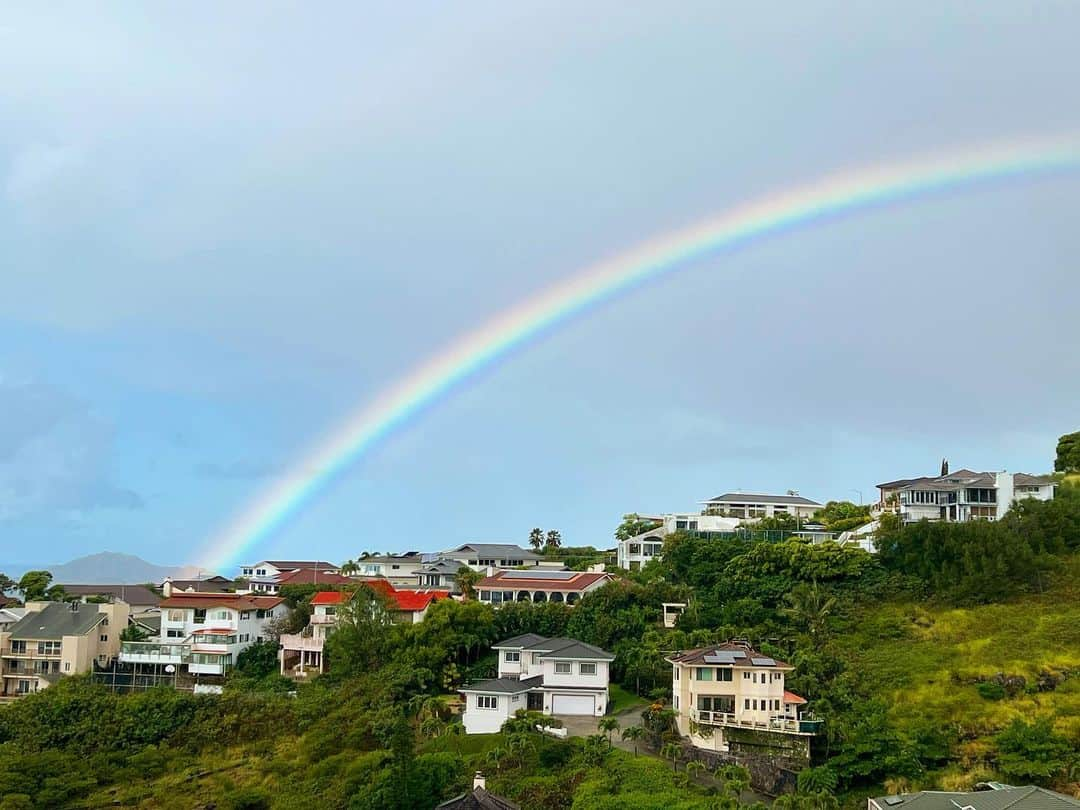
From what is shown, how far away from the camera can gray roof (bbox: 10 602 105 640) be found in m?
45.7

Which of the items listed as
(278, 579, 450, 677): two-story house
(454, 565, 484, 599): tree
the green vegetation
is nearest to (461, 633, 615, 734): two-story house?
the green vegetation

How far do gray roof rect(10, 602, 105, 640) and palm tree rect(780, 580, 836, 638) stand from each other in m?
31.9

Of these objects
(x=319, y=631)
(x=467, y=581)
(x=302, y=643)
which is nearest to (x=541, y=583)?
(x=467, y=581)

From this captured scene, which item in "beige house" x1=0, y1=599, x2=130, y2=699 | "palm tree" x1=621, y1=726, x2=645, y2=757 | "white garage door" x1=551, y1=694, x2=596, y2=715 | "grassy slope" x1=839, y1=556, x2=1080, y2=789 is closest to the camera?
"grassy slope" x1=839, y1=556, x2=1080, y2=789

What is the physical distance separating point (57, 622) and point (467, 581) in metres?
19.9

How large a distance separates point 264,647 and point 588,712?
1749 cm

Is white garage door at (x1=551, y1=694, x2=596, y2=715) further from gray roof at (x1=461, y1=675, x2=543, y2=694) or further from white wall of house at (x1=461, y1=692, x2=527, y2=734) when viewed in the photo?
white wall of house at (x1=461, y1=692, x2=527, y2=734)

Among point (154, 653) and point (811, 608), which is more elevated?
point (811, 608)

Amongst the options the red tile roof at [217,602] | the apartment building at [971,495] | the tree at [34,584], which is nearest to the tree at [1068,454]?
the apartment building at [971,495]

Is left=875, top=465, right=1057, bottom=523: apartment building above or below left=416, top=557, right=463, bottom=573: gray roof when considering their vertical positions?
above

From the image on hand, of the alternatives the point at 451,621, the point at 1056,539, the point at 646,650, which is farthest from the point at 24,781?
the point at 1056,539

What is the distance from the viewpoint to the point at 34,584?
198 feet

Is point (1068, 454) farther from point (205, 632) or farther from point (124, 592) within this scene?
point (124, 592)

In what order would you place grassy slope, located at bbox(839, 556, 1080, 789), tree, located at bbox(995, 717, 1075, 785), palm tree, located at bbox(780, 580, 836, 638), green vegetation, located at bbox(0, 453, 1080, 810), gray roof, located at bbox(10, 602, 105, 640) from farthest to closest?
gray roof, located at bbox(10, 602, 105, 640), palm tree, located at bbox(780, 580, 836, 638), grassy slope, located at bbox(839, 556, 1080, 789), green vegetation, located at bbox(0, 453, 1080, 810), tree, located at bbox(995, 717, 1075, 785)
